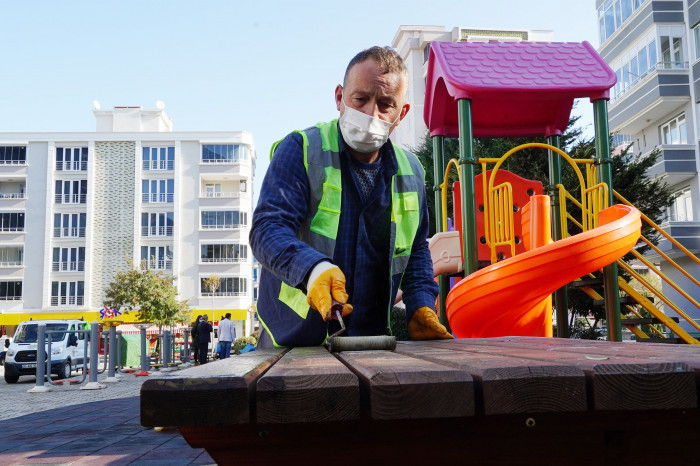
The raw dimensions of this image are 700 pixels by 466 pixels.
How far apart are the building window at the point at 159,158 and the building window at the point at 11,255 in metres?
10.8

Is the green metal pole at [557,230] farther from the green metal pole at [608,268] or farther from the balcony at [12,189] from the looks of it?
the balcony at [12,189]

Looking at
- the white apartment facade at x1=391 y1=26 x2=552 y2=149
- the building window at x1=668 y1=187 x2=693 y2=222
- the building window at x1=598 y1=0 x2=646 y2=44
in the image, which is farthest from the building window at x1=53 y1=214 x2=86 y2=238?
the building window at x1=668 y1=187 x2=693 y2=222

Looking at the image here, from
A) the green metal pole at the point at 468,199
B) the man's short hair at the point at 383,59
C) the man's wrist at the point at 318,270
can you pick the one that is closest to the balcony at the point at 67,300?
the green metal pole at the point at 468,199

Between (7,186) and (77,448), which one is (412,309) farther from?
(7,186)

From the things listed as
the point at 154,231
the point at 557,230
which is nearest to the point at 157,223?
the point at 154,231

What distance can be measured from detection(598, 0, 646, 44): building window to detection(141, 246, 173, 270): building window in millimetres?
32545

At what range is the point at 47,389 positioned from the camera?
13617 mm

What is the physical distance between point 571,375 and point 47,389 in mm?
14374

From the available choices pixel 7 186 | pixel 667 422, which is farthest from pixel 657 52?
pixel 7 186

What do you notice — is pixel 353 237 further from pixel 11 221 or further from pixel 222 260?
pixel 11 221

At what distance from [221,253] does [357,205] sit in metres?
48.1

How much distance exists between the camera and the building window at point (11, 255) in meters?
48.8

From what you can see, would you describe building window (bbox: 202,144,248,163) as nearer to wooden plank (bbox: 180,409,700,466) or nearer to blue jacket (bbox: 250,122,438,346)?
blue jacket (bbox: 250,122,438,346)

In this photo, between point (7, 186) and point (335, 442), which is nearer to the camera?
point (335, 442)
